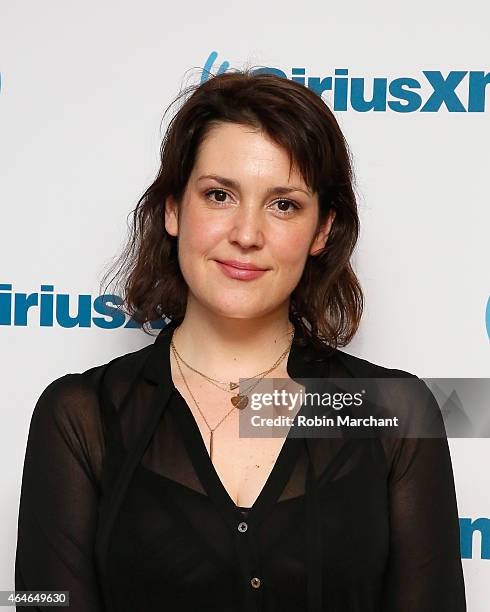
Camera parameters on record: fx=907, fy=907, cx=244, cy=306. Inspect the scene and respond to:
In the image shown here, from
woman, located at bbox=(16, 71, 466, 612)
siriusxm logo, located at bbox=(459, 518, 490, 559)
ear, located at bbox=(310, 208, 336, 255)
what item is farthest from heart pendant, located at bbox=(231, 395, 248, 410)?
siriusxm logo, located at bbox=(459, 518, 490, 559)

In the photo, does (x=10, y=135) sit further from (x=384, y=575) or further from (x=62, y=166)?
(x=384, y=575)

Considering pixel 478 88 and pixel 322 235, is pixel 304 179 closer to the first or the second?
pixel 322 235

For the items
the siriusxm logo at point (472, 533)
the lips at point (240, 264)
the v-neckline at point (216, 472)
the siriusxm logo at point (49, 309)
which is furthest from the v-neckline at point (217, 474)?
the siriusxm logo at point (472, 533)

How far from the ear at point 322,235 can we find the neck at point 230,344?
0.11 m

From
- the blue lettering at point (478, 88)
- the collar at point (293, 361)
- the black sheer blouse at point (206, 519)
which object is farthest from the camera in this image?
the blue lettering at point (478, 88)

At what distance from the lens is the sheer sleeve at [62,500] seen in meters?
1.20

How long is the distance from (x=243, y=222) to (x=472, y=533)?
805 millimetres

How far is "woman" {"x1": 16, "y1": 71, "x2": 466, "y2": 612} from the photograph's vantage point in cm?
117

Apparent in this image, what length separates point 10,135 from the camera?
170 centimetres

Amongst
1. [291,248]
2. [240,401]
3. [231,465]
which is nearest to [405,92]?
[291,248]

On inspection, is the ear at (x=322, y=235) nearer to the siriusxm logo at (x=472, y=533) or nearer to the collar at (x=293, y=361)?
the collar at (x=293, y=361)

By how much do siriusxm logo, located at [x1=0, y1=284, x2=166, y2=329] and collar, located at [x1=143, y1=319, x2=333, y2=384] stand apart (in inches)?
13.0

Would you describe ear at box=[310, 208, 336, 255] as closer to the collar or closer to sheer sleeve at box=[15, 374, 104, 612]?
the collar

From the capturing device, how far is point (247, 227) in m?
1.21
